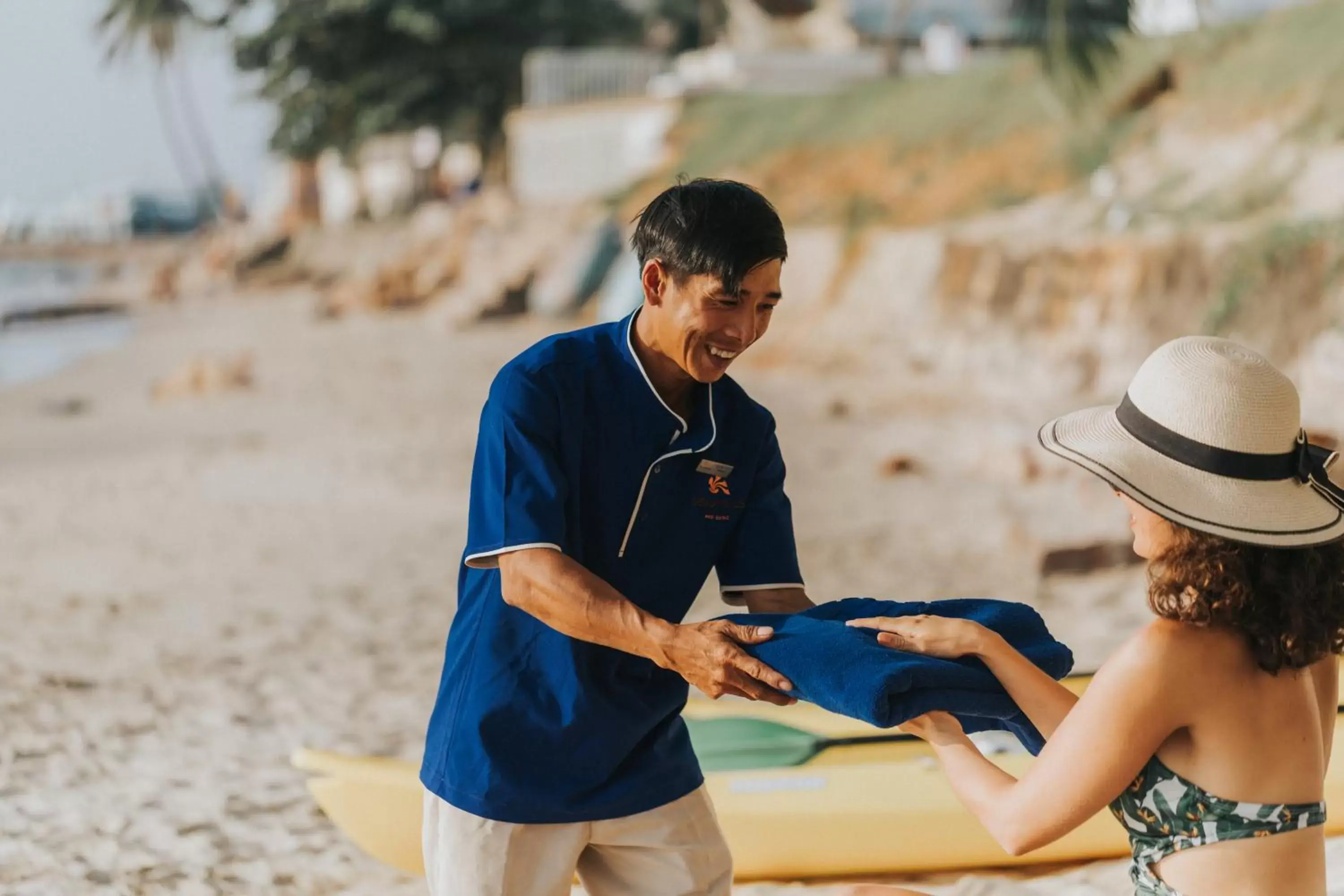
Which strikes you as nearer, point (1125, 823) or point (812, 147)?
point (1125, 823)

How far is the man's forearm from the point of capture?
7.20 feet

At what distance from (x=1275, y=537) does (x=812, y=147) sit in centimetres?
1870

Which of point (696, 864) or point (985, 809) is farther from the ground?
point (985, 809)

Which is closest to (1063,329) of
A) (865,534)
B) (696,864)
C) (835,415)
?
(835,415)

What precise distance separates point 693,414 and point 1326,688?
1.10 meters

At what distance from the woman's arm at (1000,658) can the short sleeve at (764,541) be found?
0.35 m

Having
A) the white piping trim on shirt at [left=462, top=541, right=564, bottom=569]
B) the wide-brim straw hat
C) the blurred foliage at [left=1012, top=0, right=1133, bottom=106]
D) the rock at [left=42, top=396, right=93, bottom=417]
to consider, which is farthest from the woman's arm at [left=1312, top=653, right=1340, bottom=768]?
the rock at [left=42, top=396, right=93, bottom=417]

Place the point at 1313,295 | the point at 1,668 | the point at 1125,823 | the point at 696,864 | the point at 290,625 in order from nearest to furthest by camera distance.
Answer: the point at 1125,823 → the point at 696,864 → the point at 1,668 → the point at 290,625 → the point at 1313,295

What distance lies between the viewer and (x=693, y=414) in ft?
8.09

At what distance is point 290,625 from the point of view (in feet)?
26.4

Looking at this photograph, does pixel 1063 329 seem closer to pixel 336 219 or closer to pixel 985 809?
pixel 985 809

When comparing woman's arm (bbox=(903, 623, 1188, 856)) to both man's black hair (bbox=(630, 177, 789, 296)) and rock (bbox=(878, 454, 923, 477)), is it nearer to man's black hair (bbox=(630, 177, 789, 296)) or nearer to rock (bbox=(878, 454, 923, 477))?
man's black hair (bbox=(630, 177, 789, 296))

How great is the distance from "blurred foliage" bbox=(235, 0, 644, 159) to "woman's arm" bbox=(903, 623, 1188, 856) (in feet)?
96.6

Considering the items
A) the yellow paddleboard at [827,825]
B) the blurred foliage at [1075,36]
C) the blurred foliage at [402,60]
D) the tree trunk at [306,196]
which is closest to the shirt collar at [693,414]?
the yellow paddleboard at [827,825]
